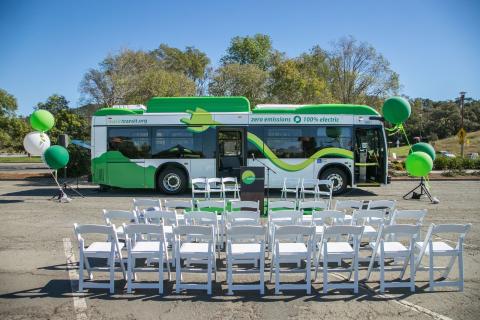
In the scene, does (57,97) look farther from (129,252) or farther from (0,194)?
(129,252)

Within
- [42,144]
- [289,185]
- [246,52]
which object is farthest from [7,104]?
[289,185]

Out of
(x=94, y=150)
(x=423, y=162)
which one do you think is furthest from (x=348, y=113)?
(x=94, y=150)

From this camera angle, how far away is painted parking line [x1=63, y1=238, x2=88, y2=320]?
193 inches

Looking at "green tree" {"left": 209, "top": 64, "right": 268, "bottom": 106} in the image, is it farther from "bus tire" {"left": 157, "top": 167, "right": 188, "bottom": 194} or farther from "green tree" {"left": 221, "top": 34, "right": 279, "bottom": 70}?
"green tree" {"left": 221, "top": 34, "right": 279, "bottom": 70}

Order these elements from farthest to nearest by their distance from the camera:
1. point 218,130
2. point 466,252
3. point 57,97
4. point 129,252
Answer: point 57,97
point 218,130
point 466,252
point 129,252

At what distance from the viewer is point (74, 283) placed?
232 inches

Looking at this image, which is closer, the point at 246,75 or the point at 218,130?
the point at 218,130

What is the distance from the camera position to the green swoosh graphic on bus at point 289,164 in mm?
14766

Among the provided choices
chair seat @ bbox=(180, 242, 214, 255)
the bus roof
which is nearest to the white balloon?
the bus roof

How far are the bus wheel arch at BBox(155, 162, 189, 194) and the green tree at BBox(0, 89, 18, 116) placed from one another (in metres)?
59.7

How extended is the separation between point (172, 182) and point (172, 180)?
0.24ft

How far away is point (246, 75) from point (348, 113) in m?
16.3

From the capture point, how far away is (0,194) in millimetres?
15648

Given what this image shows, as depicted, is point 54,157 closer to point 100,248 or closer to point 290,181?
point 290,181
